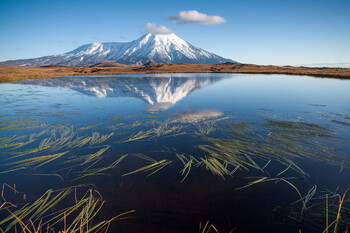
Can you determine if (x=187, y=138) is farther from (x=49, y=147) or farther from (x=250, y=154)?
(x=49, y=147)

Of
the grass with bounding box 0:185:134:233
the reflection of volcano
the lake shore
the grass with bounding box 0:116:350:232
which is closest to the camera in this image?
the grass with bounding box 0:185:134:233

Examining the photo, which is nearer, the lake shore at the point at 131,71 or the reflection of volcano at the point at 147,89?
the reflection of volcano at the point at 147,89

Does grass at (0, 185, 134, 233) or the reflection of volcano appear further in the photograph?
the reflection of volcano

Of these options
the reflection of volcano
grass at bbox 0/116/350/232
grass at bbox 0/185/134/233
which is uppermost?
the reflection of volcano

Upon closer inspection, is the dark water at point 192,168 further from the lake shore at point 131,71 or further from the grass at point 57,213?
the lake shore at point 131,71

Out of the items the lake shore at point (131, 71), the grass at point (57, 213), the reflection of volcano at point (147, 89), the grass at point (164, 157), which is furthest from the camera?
the lake shore at point (131, 71)

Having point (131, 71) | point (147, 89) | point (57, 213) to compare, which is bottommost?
point (57, 213)

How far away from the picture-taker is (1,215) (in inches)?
148

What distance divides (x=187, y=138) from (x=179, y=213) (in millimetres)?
4153

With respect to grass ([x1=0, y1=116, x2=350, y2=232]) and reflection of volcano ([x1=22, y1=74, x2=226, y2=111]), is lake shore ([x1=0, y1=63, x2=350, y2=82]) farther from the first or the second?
grass ([x1=0, y1=116, x2=350, y2=232])

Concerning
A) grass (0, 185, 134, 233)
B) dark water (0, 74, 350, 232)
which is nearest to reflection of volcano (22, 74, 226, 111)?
dark water (0, 74, 350, 232)

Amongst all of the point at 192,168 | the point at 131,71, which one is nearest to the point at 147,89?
the point at 192,168

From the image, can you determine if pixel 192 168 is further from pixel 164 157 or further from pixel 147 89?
pixel 147 89

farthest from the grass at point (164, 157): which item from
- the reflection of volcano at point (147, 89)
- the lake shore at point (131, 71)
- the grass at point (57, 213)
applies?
the lake shore at point (131, 71)
